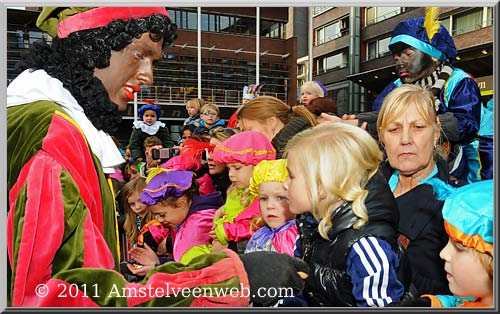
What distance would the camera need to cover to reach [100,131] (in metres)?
1.48

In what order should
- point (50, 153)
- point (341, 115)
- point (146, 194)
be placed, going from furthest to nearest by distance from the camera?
point (146, 194) → point (341, 115) → point (50, 153)

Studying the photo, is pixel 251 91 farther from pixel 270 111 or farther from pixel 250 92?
pixel 270 111

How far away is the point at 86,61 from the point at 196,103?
0.73 metres

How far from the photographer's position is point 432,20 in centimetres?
→ 177

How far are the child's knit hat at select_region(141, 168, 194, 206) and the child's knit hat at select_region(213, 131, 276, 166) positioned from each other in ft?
1.15

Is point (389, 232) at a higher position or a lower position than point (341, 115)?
lower

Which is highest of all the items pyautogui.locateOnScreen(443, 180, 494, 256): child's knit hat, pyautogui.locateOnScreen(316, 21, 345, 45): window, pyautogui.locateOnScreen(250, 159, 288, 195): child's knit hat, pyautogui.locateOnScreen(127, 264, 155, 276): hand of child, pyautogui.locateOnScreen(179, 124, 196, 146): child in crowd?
pyautogui.locateOnScreen(316, 21, 345, 45): window

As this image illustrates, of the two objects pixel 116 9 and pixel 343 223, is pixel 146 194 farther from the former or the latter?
pixel 343 223

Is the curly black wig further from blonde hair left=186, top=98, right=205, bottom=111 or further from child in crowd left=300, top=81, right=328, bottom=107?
child in crowd left=300, top=81, right=328, bottom=107

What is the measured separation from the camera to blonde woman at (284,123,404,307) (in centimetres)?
136

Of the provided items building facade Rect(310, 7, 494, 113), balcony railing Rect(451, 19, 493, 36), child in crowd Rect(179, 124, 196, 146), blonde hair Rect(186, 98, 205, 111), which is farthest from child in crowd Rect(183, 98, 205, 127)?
balcony railing Rect(451, 19, 493, 36)

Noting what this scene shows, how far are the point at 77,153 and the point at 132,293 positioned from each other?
0.41 meters

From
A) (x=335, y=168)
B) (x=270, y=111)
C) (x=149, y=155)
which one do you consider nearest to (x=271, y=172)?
(x=270, y=111)

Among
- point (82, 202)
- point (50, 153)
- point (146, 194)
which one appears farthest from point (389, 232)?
point (146, 194)
